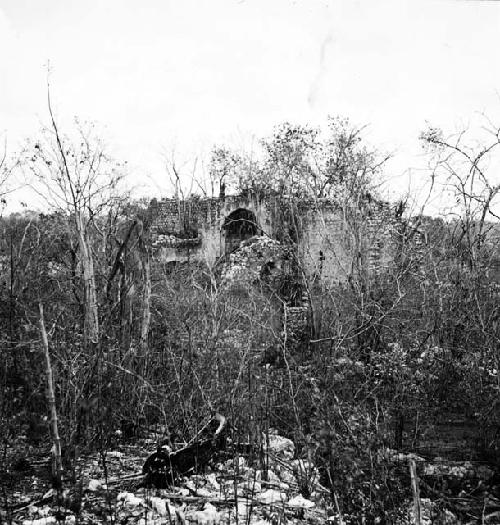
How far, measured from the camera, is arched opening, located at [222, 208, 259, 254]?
20.9m

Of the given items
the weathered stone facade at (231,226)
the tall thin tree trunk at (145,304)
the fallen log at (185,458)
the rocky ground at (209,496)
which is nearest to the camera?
the rocky ground at (209,496)

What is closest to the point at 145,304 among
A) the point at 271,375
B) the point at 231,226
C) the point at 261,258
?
the point at 271,375

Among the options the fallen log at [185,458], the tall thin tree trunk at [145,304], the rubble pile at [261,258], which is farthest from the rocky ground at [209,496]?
the rubble pile at [261,258]

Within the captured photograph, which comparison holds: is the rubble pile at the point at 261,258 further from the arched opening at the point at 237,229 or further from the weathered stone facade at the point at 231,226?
the arched opening at the point at 237,229

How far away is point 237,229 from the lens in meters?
21.3

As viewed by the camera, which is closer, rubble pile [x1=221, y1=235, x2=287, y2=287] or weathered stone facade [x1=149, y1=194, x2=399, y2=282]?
rubble pile [x1=221, y1=235, x2=287, y2=287]

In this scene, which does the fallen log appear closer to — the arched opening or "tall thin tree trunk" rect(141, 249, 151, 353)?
"tall thin tree trunk" rect(141, 249, 151, 353)

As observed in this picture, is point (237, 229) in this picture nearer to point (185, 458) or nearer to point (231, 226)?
point (231, 226)

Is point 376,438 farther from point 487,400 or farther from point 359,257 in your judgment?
point 359,257

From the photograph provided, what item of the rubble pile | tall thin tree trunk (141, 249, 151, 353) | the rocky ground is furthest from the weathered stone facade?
the rocky ground

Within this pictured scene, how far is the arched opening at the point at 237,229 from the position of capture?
2089 centimetres

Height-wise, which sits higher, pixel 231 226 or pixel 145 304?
pixel 231 226

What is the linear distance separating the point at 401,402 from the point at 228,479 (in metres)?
→ 2.77

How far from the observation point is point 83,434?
5363 millimetres
